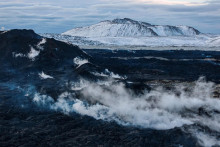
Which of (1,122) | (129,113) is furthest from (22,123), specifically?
(129,113)

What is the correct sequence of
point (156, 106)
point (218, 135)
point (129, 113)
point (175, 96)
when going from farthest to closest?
1. point (175, 96)
2. point (156, 106)
3. point (129, 113)
4. point (218, 135)

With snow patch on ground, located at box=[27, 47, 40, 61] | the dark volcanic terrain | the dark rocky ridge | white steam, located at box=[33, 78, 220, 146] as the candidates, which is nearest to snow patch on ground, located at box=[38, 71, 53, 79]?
the dark volcanic terrain

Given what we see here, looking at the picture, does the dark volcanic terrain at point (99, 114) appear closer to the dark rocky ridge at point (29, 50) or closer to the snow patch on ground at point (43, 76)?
the snow patch on ground at point (43, 76)

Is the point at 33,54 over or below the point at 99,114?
over

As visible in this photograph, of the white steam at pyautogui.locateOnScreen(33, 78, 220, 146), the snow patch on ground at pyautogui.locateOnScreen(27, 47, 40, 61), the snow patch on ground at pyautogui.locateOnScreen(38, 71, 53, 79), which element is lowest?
the snow patch on ground at pyautogui.locateOnScreen(38, 71, 53, 79)

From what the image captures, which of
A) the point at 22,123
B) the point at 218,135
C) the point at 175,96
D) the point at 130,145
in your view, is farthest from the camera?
the point at 175,96

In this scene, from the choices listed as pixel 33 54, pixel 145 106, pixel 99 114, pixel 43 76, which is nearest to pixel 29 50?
pixel 33 54

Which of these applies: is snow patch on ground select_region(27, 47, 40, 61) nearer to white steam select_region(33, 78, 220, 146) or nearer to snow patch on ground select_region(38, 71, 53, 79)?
snow patch on ground select_region(38, 71, 53, 79)

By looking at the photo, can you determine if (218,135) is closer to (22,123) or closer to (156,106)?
(156,106)

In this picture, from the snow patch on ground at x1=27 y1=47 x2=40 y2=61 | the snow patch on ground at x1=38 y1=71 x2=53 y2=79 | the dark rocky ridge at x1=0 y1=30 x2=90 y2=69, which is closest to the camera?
the snow patch on ground at x1=38 y1=71 x2=53 y2=79

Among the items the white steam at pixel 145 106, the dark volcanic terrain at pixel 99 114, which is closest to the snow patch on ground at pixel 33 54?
the dark volcanic terrain at pixel 99 114

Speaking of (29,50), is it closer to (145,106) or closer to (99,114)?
(99,114)
